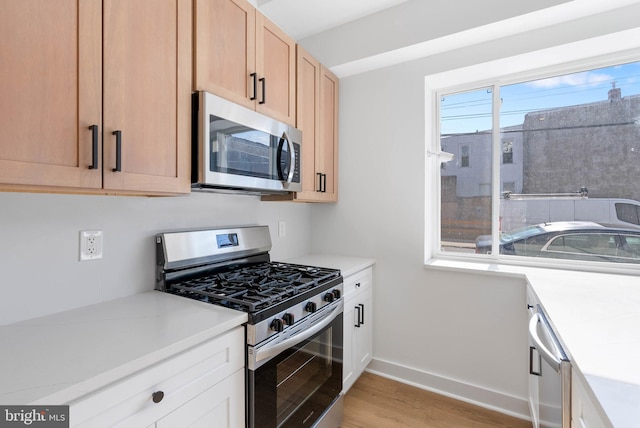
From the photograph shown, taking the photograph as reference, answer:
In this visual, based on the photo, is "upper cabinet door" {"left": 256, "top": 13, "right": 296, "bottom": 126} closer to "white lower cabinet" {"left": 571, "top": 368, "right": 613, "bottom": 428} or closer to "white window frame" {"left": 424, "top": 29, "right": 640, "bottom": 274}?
"white window frame" {"left": 424, "top": 29, "right": 640, "bottom": 274}

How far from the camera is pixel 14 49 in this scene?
31.6 inches

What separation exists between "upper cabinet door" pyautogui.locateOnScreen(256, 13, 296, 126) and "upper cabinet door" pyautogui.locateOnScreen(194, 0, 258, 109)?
48 mm

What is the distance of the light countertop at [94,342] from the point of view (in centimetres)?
68

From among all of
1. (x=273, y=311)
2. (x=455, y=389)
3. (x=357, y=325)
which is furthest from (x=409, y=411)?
(x=273, y=311)

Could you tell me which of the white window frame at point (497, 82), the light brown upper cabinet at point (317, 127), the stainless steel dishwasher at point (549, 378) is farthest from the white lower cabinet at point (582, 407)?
the light brown upper cabinet at point (317, 127)

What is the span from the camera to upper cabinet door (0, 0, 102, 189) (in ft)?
2.61

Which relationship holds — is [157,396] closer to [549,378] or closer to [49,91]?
[49,91]

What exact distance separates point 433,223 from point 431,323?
0.77 m

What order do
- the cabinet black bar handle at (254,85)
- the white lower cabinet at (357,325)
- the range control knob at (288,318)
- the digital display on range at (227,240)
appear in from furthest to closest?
1. the white lower cabinet at (357,325)
2. the digital display on range at (227,240)
3. the cabinet black bar handle at (254,85)
4. the range control knob at (288,318)

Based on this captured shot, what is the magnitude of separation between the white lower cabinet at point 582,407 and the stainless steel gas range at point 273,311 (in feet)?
3.19

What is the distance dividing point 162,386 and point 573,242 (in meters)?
2.44

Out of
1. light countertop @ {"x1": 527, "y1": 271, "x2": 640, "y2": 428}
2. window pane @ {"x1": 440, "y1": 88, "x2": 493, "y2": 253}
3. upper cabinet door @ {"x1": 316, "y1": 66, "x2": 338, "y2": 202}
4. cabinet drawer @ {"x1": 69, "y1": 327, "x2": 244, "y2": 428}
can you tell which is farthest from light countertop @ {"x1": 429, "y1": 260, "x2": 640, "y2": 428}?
upper cabinet door @ {"x1": 316, "y1": 66, "x2": 338, "y2": 202}

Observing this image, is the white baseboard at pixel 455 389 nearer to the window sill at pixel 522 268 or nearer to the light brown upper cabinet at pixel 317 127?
the window sill at pixel 522 268

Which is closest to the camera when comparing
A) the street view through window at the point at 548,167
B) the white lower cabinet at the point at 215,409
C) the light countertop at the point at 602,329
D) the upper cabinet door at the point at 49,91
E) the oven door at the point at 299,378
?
the light countertop at the point at 602,329
